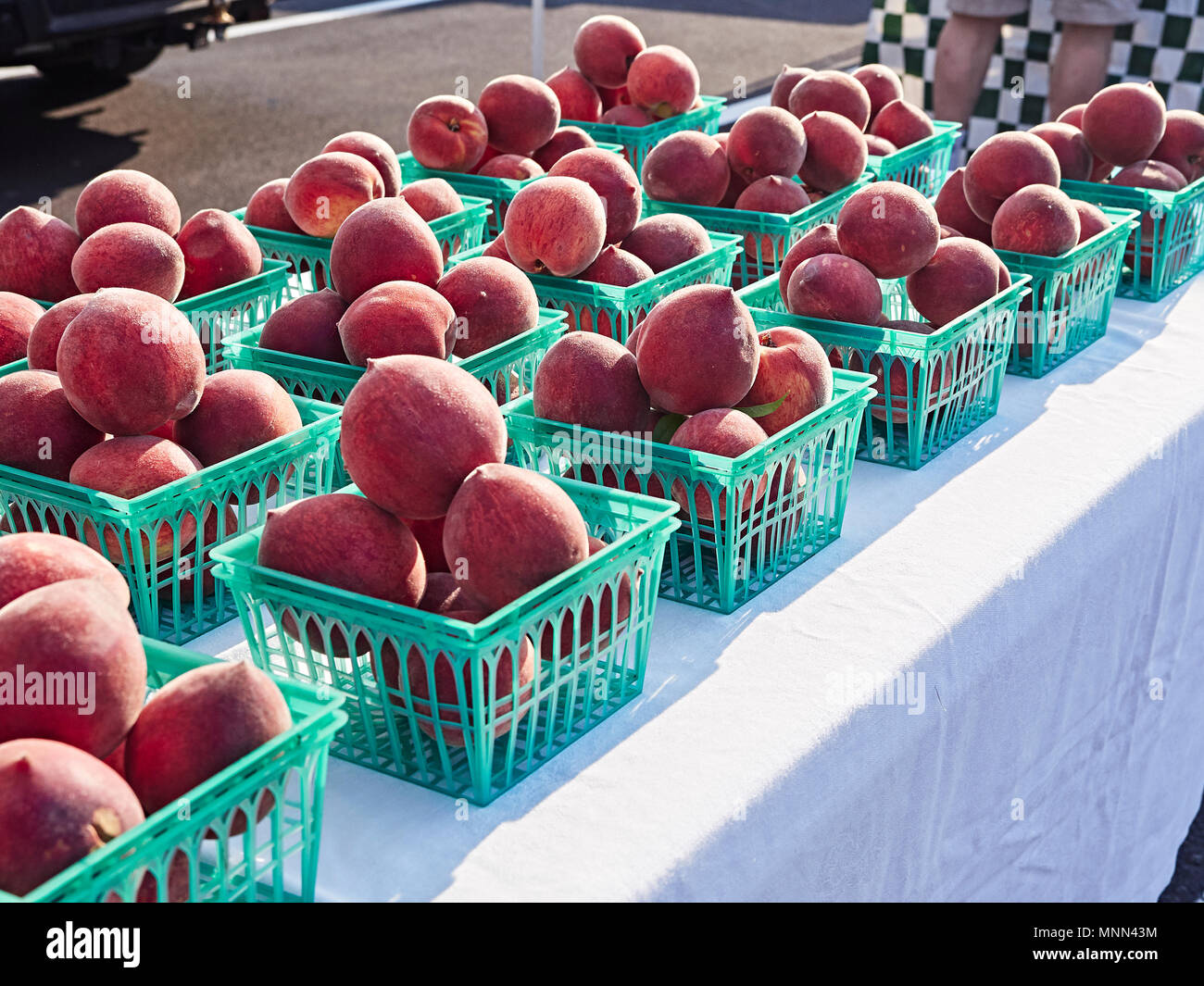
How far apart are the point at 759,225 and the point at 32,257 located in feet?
2.88

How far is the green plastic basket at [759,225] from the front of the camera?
5.57ft

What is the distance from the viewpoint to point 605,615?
0.95m

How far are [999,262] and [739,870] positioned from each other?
0.88 meters

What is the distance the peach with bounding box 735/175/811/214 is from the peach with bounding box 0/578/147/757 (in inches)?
47.2

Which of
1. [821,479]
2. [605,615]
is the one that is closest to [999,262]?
[821,479]

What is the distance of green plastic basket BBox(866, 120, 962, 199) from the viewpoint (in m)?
1.95

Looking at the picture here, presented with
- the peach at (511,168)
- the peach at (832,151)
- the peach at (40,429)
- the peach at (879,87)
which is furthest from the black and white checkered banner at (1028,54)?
the peach at (40,429)

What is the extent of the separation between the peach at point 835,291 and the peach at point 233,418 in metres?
0.56

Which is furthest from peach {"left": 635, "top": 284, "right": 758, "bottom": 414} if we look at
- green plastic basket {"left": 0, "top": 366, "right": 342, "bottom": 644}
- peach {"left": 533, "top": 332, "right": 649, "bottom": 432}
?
green plastic basket {"left": 0, "top": 366, "right": 342, "bottom": 644}

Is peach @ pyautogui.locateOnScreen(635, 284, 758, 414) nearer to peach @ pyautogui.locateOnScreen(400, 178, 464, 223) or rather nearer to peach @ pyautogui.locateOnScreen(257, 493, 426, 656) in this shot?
peach @ pyautogui.locateOnScreen(257, 493, 426, 656)

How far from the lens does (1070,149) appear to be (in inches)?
72.9

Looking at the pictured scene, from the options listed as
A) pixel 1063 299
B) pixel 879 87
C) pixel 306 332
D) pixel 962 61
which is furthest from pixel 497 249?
pixel 962 61
